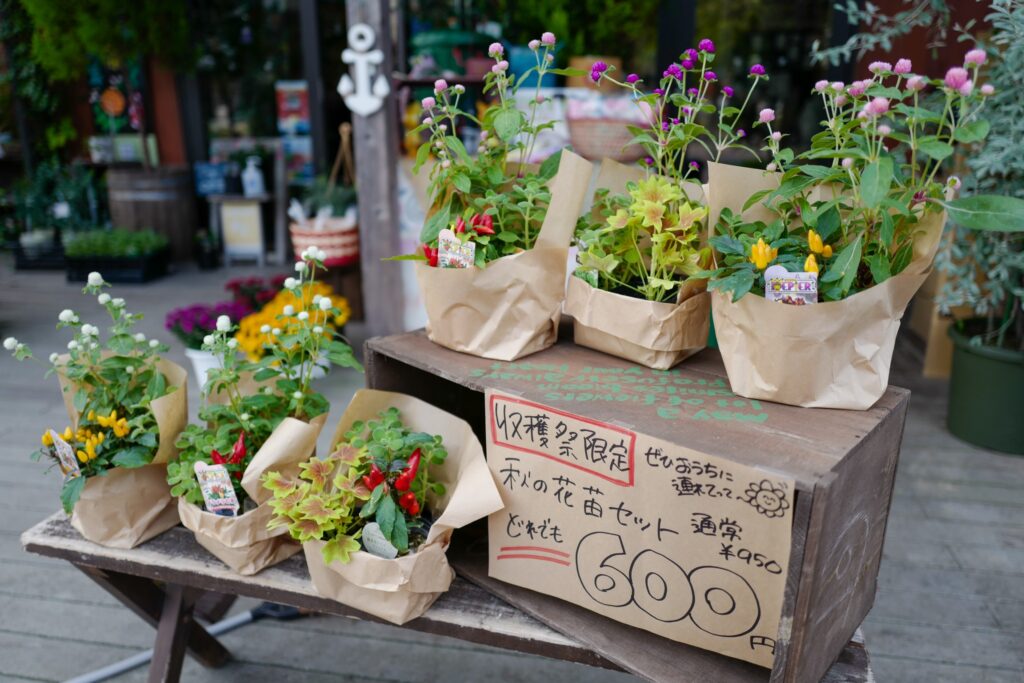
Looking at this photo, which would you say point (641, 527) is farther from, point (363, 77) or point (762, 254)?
point (363, 77)

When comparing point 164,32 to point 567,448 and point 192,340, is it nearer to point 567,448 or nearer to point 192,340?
point 192,340

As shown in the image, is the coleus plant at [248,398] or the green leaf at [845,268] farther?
the coleus plant at [248,398]

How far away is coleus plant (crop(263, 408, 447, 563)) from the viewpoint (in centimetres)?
117

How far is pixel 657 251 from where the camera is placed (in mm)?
1201

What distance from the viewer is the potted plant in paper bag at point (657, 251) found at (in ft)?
3.91

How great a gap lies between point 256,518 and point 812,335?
90 cm

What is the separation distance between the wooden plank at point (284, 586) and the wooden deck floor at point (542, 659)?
0.57 meters

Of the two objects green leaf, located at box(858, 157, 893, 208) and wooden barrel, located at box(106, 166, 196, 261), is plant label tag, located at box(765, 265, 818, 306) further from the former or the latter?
wooden barrel, located at box(106, 166, 196, 261)

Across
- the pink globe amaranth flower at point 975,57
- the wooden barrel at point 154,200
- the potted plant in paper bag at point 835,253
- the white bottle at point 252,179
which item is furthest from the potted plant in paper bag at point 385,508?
the wooden barrel at point 154,200

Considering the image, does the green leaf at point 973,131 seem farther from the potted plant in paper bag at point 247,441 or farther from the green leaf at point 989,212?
the potted plant in paper bag at point 247,441

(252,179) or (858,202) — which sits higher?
(858,202)

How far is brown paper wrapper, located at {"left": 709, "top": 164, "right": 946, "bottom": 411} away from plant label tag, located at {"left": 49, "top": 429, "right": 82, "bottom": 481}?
108cm

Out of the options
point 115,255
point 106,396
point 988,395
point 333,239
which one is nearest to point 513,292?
point 106,396

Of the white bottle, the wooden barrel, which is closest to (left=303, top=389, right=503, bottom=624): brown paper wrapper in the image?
the white bottle
